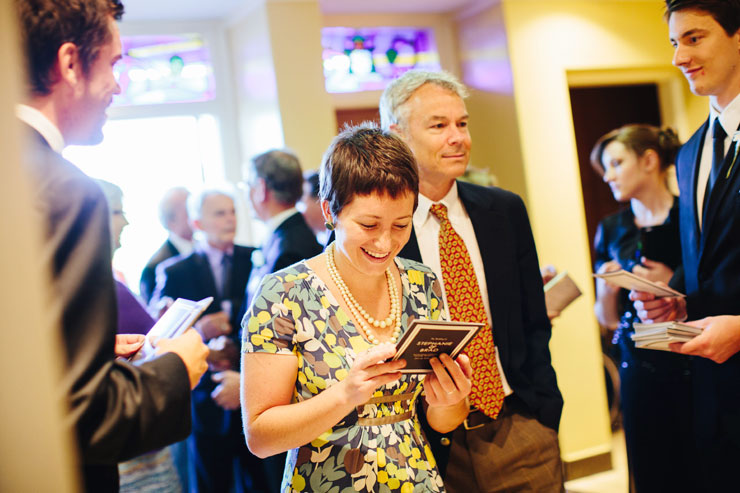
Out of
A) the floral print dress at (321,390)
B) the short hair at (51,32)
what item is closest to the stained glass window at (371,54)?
the floral print dress at (321,390)

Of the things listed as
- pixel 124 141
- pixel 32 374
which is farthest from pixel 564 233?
pixel 32 374

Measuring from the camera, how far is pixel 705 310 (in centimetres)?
238

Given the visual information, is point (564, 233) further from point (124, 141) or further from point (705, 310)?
point (124, 141)

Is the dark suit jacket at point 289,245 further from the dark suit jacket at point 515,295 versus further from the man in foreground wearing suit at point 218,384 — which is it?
the dark suit jacket at point 515,295

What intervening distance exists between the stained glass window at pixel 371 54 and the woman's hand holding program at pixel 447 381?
4.03 m

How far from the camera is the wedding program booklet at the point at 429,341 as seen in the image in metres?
1.45

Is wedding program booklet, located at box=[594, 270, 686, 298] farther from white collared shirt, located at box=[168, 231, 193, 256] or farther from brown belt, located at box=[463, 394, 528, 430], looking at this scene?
white collared shirt, located at box=[168, 231, 193, 256]

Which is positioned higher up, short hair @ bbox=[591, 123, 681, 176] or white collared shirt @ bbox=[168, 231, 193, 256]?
short hair @ bbox=[591, 123, 681, 176]

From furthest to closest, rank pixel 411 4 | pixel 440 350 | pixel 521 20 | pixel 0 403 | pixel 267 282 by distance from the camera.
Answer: pixel 411 4 → pixel 521 20 → pixel 267 282 → pixel 440 350 → pixel 0 403

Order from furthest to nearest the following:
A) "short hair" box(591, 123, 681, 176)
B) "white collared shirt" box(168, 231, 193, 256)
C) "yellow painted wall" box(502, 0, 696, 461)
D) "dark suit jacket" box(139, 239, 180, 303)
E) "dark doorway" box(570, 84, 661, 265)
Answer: "dark doorway" box(570, 84, 661, 265) → "yellow painted wall" box(502, 0, 696, 461) → "white collared shirt" box(168, 231, 193, 256) → "dark suit jacket" box(139, 239, 180, 303) → "short hair" box(591, 123, 681, 176)

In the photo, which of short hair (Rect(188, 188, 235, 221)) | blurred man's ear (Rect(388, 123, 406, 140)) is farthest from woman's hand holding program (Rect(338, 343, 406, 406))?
short hair (Rect(188, 188, 235, 221))

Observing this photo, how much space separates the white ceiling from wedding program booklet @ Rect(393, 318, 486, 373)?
3.82 meters

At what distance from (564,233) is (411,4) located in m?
2.10

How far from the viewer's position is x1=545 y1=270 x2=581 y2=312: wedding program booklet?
2.80 m
